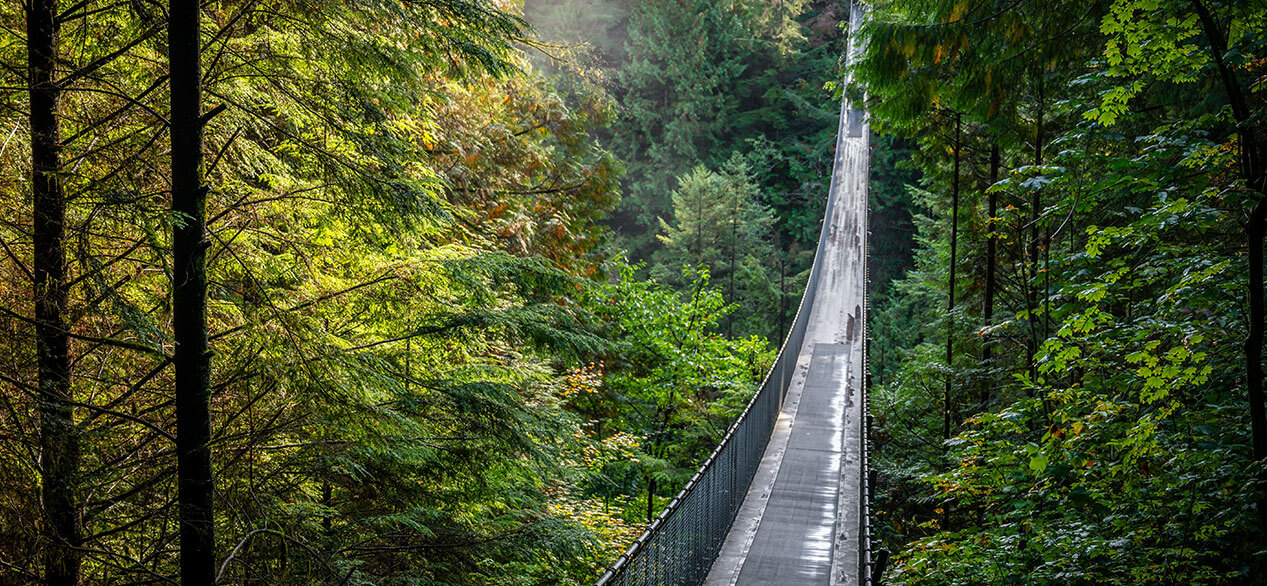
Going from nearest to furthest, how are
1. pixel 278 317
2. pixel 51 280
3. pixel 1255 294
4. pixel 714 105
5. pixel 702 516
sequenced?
1. pixel 51 280
2. pixel 1255 294
3. pixel 278 317
4. pixel 702 516
5. pixel 714 105

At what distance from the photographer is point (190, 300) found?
3281 mm

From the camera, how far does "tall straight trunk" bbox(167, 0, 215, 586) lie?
3195 mm

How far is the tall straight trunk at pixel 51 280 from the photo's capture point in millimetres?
2984

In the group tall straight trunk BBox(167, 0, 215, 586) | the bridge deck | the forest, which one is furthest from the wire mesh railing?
tall straight trunk BBox(167, 0, 215, 586)

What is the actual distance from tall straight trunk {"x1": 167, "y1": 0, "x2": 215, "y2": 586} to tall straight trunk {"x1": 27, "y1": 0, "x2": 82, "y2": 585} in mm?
400

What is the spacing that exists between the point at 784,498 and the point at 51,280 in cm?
882

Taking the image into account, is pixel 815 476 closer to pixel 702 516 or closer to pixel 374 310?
pixel 702 516

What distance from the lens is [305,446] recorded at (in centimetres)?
390

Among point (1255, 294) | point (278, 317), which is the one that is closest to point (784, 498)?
point (1255, 294)

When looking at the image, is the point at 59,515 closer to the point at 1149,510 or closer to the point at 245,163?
the point at 245,163

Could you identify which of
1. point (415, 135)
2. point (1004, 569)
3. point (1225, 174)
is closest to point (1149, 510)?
point (1004, 569)

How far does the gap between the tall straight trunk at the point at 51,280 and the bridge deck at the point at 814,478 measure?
5.59m

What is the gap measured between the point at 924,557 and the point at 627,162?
3411 cm

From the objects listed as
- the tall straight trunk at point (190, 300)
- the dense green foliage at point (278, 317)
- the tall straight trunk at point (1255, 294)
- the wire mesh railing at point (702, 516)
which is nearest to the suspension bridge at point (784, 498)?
the wire mesh railing at point (702, 516)
